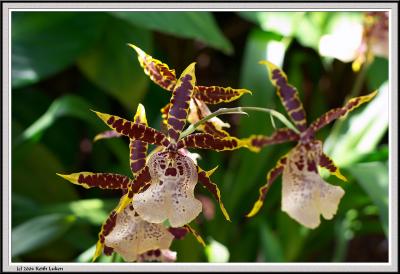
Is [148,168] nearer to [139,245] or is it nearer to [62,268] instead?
[139,245]

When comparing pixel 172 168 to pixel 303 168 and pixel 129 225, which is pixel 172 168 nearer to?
pixel 129 225

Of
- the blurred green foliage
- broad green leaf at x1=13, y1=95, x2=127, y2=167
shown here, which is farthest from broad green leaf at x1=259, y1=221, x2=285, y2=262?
broad green leaf at x1=13, y1=95, x2=127, y2=167

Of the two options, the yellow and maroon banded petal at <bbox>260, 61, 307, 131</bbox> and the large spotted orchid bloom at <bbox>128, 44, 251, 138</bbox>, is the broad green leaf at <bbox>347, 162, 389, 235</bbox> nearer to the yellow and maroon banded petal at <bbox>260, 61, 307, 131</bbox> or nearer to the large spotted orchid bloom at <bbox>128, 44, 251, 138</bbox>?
the yellow and maroon banded petal at <bbox>260, 61, 307, 131</bbox>

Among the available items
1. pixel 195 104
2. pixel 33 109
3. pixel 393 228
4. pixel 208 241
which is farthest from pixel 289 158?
pixel 33 109

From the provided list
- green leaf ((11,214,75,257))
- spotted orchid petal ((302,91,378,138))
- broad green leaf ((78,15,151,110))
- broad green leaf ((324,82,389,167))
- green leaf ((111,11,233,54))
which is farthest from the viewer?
broad green leaf ((78,15,151,110))

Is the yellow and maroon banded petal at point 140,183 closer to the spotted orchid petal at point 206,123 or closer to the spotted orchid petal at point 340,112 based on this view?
the spotted orchid petal at point 206,123

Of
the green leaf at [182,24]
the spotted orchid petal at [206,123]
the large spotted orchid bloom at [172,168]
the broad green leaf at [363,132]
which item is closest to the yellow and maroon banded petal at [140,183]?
the large spotted orchid bloom at [172,168]
